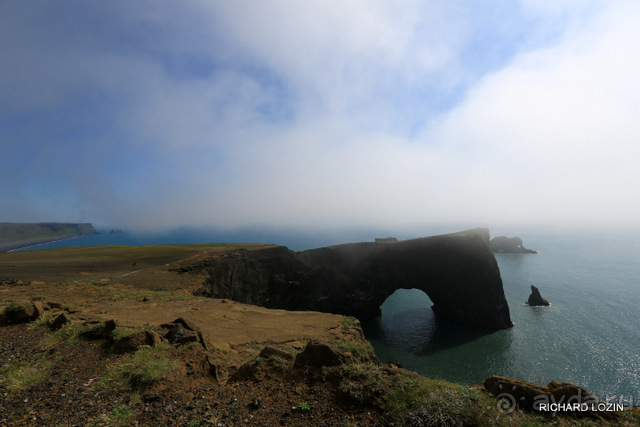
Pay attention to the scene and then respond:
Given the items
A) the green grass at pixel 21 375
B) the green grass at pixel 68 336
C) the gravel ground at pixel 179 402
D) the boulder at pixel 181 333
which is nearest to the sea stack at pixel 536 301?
the gravel ground at pixel 179 402

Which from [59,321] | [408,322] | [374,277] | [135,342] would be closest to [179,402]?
[135,342]

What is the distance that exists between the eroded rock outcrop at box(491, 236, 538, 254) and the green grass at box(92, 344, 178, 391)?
474 ft

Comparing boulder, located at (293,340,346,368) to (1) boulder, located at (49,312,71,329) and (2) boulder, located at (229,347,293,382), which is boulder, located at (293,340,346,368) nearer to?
(2) boulder, located at (229,347,293,382)

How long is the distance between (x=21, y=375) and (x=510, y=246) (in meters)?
148

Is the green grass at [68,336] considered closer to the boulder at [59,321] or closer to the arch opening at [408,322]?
the boulder at [59,321]

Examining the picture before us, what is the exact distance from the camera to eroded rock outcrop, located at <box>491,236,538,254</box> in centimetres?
11306

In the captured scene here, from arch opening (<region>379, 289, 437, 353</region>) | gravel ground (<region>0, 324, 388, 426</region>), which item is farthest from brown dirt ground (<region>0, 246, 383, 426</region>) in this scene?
arch opening (<region>379, 289, 437, 353</region>)

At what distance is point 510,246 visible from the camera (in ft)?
380

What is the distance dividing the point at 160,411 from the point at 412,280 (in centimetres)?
4600

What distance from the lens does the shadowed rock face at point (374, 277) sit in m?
39.4

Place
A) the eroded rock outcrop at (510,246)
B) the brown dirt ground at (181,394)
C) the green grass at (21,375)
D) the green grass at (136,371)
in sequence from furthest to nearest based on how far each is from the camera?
the eroded rock outcrop at (510,246) < the green grass at (136,371) < the green grass at (21,375) < the brown dirt ground at (181,394)

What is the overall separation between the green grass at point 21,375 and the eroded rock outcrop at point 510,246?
147 meters

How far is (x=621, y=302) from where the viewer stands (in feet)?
149

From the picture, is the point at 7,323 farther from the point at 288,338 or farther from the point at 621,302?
the point at 621,302
